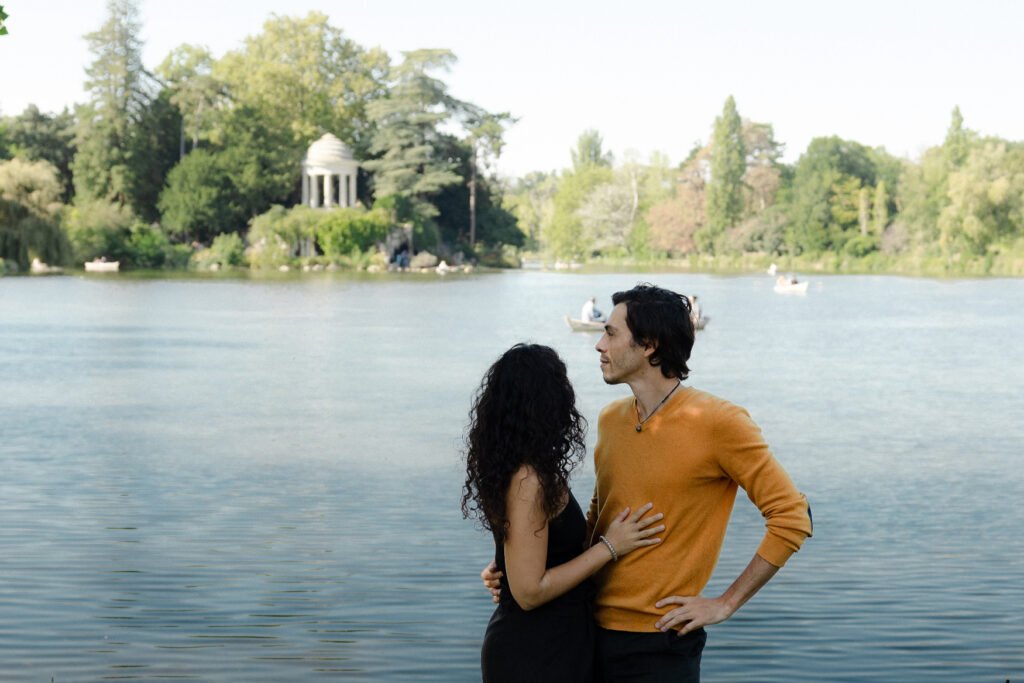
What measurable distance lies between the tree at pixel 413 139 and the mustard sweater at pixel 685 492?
6951 centimetres

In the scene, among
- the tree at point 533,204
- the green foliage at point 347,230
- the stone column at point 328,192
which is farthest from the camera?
the tree at point 533,204

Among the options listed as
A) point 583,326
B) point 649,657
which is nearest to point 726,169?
point 583,326

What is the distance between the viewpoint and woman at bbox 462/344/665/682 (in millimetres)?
2742

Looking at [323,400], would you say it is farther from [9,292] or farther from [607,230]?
[607,230]

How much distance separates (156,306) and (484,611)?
29.6 meters

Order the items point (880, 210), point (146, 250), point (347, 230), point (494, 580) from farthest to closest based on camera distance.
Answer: point (880, 210) → point (347, 230) → point (146, 250) → point (494, 580)

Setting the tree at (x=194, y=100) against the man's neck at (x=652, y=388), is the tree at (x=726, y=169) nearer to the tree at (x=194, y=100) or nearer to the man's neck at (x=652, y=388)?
the tree at (x=194, y=100)

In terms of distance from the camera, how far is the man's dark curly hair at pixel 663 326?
9.36ft

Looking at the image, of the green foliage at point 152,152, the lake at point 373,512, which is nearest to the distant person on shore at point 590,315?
the lake at point 373,512

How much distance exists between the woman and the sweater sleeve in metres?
0.20

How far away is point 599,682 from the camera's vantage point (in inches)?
115

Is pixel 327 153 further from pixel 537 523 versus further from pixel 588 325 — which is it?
pixel 537 523

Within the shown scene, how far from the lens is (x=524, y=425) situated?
2730mm

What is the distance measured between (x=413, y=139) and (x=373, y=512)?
65957 millimetres
